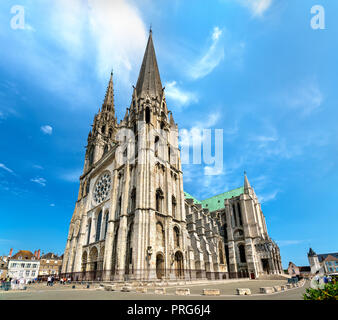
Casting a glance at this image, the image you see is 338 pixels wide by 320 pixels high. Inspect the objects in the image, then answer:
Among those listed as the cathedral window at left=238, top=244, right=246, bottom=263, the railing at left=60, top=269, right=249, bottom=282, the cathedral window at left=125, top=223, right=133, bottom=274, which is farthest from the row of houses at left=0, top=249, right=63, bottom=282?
the cathedral window at left=238, top=244, right=246, bottom=263

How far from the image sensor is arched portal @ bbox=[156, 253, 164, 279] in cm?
2120

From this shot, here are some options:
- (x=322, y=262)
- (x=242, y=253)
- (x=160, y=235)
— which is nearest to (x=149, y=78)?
(x=160, y=235)

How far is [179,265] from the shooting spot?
77.5 feet

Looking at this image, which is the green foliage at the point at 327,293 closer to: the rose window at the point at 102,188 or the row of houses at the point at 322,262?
the rose window at the point at 102,188

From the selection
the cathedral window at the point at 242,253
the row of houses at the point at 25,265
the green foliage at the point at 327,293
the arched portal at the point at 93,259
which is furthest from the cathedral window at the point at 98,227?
the row of houses at the point at 25,265

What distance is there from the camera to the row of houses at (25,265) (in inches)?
2060

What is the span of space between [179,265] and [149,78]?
31.3m

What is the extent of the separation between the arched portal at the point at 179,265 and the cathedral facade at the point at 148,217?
4.7 inches

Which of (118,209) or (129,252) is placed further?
(118,209)

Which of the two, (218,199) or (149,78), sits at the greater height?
(149,78)

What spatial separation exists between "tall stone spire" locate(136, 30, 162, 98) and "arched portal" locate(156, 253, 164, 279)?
82.1ft

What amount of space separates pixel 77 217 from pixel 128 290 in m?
26.0

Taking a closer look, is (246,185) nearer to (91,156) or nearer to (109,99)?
(91,156)

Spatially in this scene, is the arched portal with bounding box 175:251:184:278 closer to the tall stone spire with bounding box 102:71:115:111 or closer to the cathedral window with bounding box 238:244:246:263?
the cathedral window with bounding box 238:244:246:263
